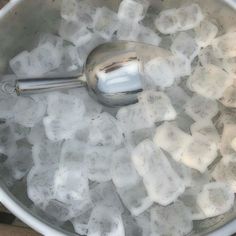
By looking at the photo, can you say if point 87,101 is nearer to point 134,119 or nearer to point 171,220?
point 134,119

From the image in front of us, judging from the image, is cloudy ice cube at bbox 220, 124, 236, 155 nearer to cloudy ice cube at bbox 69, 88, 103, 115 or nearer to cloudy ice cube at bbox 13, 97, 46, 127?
cloudy ice cube at bbox 69, 88, 103, 115

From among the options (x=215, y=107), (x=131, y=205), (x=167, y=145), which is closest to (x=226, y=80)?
(x=215, y=107)

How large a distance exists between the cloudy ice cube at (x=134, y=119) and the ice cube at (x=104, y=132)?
0.02 metres

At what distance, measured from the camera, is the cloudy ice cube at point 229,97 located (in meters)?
1.05

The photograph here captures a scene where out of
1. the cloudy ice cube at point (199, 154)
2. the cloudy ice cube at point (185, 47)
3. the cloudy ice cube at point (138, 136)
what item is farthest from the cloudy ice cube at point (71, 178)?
the cloudy ice cube at point (185, 47)

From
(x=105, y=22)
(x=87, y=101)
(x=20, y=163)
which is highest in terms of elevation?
(x=105, y=22)

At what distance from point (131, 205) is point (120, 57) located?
304mm

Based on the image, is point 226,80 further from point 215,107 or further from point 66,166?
point 66,166

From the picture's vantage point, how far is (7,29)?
1.01 metres

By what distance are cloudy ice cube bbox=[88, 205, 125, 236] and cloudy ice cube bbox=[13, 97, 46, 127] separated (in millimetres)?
229

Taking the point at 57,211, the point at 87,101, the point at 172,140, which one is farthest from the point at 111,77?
the point at 57,211

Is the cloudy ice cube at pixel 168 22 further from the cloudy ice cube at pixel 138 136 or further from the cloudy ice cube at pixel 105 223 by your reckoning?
the cloudy ice cube at pixel 105 223

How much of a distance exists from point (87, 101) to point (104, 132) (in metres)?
0.09

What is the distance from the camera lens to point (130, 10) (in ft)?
3.54
